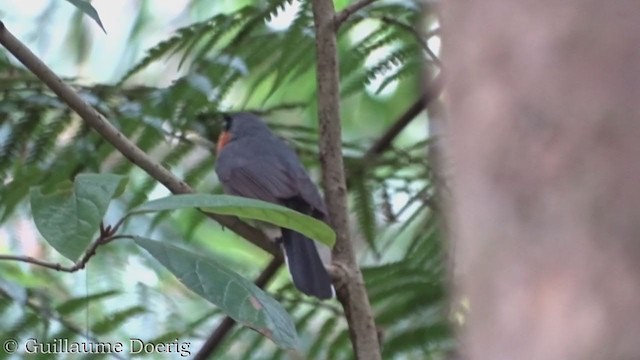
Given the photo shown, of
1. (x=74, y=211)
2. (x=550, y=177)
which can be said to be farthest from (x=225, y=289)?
(x=550, y=177)

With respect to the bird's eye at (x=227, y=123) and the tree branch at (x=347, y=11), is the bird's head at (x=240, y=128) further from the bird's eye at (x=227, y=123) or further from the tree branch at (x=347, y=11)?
the tree branch at (x=347, y=11)

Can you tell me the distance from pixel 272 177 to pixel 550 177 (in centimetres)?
211

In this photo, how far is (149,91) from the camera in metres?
2.39

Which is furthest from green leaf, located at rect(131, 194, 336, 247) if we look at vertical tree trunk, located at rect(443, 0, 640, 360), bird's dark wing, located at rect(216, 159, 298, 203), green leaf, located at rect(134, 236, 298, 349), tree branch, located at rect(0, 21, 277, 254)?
bird's dark wing, located at rect(216, 159, 298, 203)

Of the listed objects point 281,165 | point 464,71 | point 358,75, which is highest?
point 358,75

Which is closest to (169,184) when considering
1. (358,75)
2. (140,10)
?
(358,75)

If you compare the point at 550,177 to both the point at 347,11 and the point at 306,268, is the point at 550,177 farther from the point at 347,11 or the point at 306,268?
the point at 306,268

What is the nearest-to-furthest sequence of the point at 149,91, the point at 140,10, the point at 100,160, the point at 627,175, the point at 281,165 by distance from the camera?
the point at 627,175
the point at 100,160
the point at 149,91
the point at 281,165
the point at 140,10

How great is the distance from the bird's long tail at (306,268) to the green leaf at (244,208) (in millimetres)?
702

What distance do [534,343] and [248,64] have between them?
178 centimetres

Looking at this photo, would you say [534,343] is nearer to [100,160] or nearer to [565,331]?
[565,331]

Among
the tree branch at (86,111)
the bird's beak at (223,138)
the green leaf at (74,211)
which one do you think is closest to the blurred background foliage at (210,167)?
the bird's beak at (223,138)

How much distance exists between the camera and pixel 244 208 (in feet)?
4.10

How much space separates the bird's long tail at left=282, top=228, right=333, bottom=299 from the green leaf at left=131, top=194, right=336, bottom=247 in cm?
70
